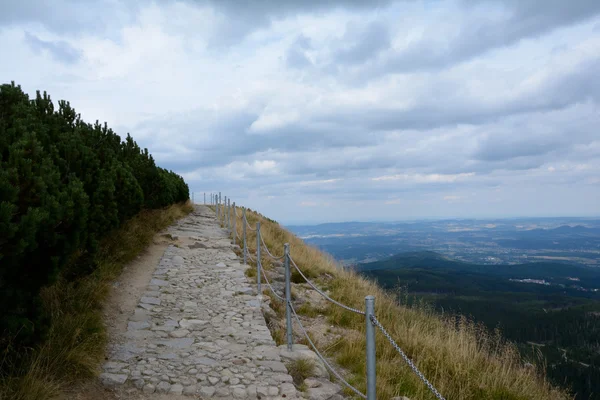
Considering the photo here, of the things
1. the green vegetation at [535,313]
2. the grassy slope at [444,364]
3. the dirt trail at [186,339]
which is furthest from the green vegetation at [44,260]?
the green vegetation at [535,313]

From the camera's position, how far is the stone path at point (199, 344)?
4252 mm

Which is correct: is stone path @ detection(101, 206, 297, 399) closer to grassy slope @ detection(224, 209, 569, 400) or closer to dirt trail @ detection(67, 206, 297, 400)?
dirt trail @ detection(67, 206, 297, 400)

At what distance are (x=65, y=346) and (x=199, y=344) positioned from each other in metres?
1.75

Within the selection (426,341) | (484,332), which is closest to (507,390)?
(426,341)

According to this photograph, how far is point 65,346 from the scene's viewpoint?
13.6 feet

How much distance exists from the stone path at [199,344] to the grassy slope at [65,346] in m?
0.30

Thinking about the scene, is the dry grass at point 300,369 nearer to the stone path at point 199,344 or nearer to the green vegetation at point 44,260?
the stone path at point 199,344

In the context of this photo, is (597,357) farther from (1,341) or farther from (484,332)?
(1,341)

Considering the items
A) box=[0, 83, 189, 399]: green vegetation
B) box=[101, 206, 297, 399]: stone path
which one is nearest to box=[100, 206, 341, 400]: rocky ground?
box=[101, 206, 297, 399]: stone path

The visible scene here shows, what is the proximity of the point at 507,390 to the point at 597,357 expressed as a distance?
42761 millimetres

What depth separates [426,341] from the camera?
5.66m

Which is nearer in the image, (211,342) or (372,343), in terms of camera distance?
(372,343)

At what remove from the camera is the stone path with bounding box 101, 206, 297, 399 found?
4252 millimetres

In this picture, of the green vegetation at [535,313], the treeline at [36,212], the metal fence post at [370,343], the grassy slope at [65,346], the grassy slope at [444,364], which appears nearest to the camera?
the metal fence post at [370,343]
